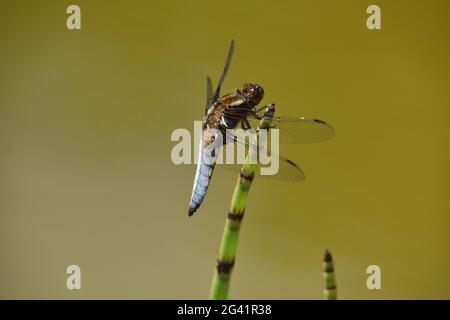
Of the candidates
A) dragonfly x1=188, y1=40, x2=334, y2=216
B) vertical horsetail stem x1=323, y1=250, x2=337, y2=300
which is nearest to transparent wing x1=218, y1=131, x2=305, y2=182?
dragonfly x1=188, y1=40, x2=334, y2=216

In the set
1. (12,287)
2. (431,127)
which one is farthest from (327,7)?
(12,287)

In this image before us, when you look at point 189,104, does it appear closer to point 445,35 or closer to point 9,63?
point 9,63

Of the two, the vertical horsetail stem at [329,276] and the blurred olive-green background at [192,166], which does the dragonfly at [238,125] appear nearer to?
the vertical horsetail stem at [329,276]

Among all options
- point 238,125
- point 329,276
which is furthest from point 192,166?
point 329,276

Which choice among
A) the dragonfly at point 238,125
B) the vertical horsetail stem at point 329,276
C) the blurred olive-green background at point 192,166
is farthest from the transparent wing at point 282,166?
the blurred olive-green background at point 192,166

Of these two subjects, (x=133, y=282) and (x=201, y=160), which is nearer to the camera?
(x=201, y=160)

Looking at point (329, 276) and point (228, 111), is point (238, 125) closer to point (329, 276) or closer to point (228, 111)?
point (228, 111)
